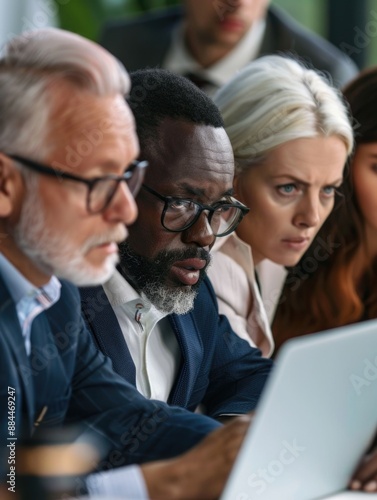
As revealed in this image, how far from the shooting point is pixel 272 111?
1686 mm

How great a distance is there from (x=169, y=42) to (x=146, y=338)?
172cm

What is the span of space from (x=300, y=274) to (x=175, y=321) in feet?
1.74

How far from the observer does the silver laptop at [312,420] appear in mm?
1079

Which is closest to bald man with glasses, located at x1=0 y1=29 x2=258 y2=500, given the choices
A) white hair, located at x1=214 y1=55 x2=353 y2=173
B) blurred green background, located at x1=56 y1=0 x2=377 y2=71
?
white hair, located at x1=214 y1=55 x2=353 y2=173

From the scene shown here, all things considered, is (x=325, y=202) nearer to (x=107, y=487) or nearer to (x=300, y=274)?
(x=300, y=274)

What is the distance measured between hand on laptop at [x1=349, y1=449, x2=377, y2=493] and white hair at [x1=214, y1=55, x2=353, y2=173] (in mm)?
605

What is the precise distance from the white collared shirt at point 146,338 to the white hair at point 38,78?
38 cm

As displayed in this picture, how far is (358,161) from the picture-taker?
1.92 meters

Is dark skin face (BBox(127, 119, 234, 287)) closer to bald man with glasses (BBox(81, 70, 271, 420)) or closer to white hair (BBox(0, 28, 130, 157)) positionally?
bald man with glasses (BBox(81, 70, 271, 420))

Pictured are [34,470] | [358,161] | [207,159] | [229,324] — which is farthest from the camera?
[358,161]

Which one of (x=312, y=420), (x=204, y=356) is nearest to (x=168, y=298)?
(x=204, y=356)

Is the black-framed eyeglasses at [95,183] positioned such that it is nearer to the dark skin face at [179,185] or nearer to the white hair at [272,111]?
the dark skin face at [179,185]

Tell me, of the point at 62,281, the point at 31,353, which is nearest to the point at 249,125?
the point at 62,281

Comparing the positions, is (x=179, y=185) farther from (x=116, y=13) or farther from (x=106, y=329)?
(x=116, y=13)
